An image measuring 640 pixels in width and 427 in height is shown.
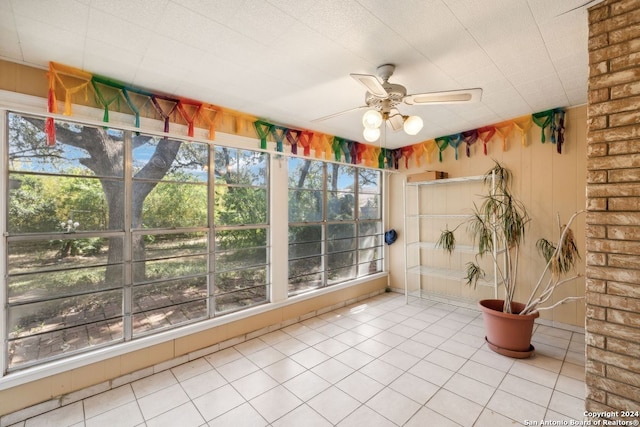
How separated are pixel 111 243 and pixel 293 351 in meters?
2.02

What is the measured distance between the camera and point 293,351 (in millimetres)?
2924

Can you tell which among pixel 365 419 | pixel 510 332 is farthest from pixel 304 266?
pixel 510 332

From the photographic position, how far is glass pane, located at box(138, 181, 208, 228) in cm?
262

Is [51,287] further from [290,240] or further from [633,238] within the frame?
[633,238]

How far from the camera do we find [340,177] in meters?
4.48

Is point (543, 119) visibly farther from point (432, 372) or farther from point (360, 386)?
point (360, 386)

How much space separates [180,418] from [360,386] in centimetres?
138

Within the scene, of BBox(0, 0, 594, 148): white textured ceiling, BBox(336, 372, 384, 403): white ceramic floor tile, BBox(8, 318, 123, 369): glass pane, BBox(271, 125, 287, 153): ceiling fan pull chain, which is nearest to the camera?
BBox(0, 0, 594, 148): white textured ceiling

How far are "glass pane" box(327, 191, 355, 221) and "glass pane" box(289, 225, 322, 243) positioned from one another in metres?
0.30

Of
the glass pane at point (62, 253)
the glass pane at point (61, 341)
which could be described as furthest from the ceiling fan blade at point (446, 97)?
the glass pane at point (61, 341)

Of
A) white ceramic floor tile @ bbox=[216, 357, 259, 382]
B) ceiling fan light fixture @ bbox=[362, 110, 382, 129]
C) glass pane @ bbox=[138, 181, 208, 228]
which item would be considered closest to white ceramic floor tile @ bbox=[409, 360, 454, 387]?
white ceramic floor tile @ bbox=[216, 357, 259, 382]

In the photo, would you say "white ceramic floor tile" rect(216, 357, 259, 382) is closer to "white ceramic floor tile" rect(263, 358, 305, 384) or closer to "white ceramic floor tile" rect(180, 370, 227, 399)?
"white ceramic floor tile" rect(180, 370, 227, 399)

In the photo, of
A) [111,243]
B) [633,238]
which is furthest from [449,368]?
[111,243]

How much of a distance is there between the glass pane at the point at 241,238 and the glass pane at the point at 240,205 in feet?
0.34
